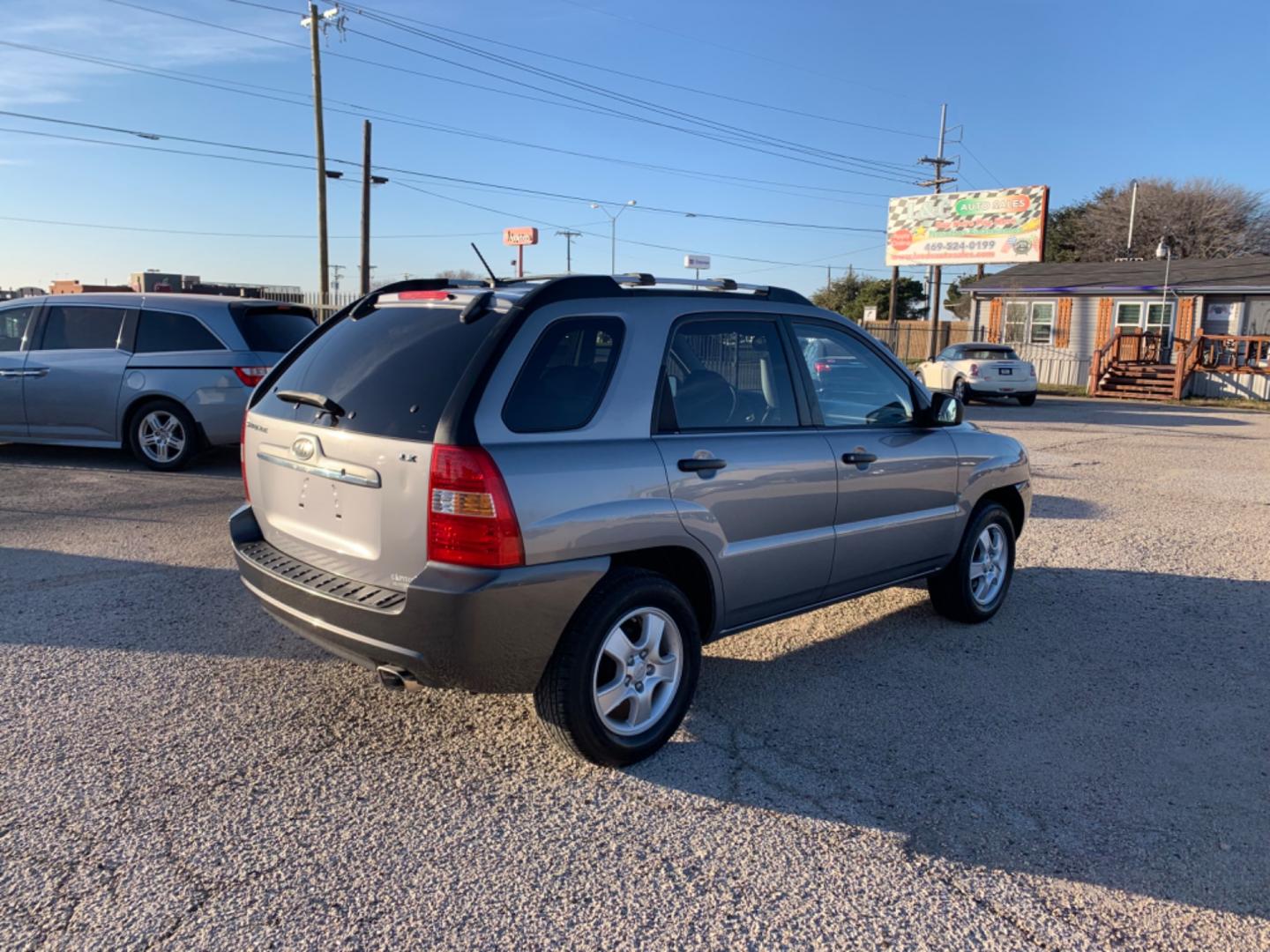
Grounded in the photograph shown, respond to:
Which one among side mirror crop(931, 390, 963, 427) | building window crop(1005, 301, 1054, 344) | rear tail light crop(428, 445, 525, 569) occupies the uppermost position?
building window crop(1005, 301, 1054, 344)

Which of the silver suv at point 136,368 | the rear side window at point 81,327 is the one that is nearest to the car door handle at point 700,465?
the silver suv at point 136,368

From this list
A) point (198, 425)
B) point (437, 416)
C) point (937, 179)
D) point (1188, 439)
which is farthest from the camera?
point (937, 179)

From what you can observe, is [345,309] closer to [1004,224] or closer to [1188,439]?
Result: [1188,439]

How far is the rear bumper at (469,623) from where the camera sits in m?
3.11

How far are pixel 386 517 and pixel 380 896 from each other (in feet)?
3.92

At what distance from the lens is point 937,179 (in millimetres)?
46406

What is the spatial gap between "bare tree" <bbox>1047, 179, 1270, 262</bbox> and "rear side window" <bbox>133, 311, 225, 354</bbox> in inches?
1997

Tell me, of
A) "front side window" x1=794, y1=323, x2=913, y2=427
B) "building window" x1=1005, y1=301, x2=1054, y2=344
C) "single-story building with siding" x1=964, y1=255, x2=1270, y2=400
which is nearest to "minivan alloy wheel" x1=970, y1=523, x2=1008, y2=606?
"front side window" x1=794, y1=323, x2=913, y2=427

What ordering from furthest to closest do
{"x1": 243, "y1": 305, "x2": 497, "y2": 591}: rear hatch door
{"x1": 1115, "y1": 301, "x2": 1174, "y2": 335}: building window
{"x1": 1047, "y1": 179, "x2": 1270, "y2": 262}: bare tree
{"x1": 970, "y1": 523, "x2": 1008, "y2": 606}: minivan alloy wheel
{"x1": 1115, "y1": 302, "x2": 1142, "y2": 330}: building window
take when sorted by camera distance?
{"x1": 1047, "y1": 179, "x2": 1270, "y2": 262}: bare tree < {"x1": 1115, "y1": 302, "x2": 1142, "y2": 330}: building window < {"x1": 1115, "y1": 301, "x2": 1174, "y2": 335}: building window < {"x1": 970, "y1": 523, "x2": 1008, "y2": 606}: minivan alloy wheel < {"x1": 243, "y1": 305, "x2": 497, "y2": 591}: rear hatch door

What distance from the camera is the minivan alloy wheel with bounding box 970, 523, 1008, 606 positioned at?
540cm

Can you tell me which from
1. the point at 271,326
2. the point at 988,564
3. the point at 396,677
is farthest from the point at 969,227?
the point at 396,677

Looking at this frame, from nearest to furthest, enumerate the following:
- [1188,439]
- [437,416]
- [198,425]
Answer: [437,416] → [198,425] → [1188,439]

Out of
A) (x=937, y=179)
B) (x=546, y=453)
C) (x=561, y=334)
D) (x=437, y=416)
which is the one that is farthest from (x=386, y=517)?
(x=937, y=179)

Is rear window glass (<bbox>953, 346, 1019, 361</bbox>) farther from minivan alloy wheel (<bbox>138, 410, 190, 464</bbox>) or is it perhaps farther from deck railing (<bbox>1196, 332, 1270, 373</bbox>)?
minivan alloy wheel (<bbox>138, 410, 190, 464</bbox>)
